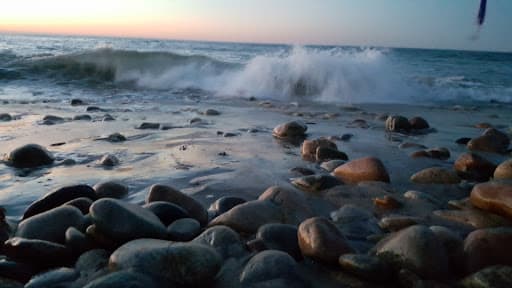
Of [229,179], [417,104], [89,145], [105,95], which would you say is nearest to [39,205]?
[229,179]

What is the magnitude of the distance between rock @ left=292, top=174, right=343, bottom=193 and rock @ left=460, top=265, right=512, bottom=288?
1482 millimetres

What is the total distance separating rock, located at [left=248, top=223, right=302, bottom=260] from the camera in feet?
6.89

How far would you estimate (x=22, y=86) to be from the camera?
11.1 metres

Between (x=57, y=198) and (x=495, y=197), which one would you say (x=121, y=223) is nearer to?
(x=57, y=198)

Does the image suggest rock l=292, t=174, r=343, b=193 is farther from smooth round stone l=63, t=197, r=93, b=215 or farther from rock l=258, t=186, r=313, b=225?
smooth round stone l=63, t=197, r=93, b=215

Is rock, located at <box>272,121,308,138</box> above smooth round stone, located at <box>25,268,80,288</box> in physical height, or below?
above

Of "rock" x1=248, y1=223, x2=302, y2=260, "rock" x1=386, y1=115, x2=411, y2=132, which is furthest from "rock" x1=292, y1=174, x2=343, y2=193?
"rock" x1=386, y1=115, x2=411, y2=132

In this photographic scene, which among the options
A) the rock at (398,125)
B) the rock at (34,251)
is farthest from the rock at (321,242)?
the rock at (398,125)

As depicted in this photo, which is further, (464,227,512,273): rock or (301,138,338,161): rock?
(301,138,338,161): rock

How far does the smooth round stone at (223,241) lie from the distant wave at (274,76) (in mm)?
8075

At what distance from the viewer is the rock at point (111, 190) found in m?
2.86

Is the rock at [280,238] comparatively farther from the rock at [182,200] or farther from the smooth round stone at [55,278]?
the smooth round stone at [55,278]

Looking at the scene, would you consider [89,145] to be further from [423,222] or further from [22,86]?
[22,86]

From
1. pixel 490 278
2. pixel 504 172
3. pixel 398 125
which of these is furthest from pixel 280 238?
pixel 398 125
